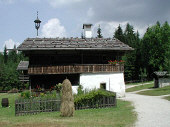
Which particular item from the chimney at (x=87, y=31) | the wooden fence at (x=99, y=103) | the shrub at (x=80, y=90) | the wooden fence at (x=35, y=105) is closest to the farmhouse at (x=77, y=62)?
the shrub at (x=80, y=90)

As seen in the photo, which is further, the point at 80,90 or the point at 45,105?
the point at 80,90

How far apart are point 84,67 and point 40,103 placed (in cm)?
911

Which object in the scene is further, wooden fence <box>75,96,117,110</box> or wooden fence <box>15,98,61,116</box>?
wooden fence <box>75,96,117,110</box>

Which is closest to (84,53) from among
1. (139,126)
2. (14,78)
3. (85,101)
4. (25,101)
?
(85,101)

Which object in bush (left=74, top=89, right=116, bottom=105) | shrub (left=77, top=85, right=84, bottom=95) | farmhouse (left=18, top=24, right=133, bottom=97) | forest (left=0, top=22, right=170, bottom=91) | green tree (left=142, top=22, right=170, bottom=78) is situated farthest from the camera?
green tree (left=142, top=22, right=170, bottom=78)

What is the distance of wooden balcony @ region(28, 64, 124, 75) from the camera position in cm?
2222

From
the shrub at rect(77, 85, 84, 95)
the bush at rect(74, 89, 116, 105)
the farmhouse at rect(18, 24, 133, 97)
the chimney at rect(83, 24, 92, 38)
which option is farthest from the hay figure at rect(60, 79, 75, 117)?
the chimney at rect(83, 24, 92, 38)

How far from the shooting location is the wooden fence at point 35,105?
570 inches

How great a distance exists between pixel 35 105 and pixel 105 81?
1053 cm

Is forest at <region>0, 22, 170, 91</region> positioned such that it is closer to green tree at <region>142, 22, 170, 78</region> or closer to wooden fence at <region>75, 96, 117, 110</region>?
green tree at <region>142, 22, 170, 78</region>

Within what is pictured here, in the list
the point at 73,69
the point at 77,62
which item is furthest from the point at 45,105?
the point at 77,62

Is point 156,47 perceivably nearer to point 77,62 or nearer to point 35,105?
point 77,62

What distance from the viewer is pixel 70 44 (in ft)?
78.3

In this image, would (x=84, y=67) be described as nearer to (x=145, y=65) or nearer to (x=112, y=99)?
(x=112, y=99)
